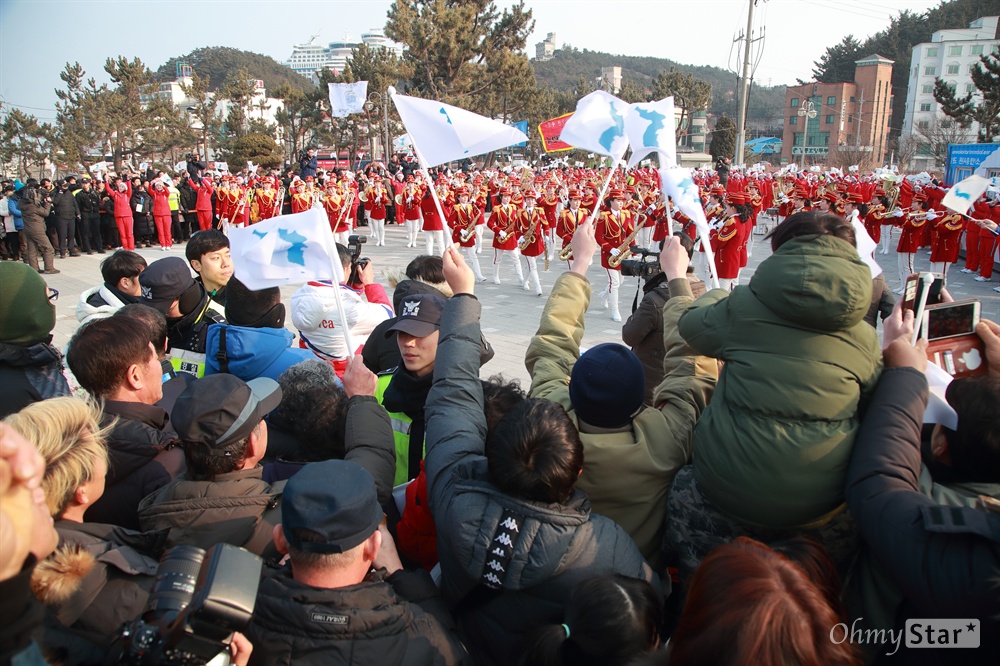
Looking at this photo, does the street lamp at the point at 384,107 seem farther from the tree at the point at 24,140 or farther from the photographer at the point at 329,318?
the photographer at the point at 329,318

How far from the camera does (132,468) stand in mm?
2131

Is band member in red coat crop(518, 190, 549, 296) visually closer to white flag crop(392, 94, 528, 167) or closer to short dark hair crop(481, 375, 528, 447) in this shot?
white flag crop(392, 94, 528, 167)

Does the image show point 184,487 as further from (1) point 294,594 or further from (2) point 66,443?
(1) point 294,594

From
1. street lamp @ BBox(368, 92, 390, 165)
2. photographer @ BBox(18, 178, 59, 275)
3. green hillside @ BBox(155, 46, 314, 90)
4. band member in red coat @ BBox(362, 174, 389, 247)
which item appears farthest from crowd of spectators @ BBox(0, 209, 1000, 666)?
green hillside @ BBox(155, 46, 314, 90)

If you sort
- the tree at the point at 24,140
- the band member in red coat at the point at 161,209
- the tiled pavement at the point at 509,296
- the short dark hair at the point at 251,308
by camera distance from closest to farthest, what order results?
the short dark hair at the point at 251,308, the tiled pavement at the point at 509,296, the band member in red coat at the point at 161,209, the tree at the point at 24,140

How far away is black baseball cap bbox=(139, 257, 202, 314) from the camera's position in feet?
12.1

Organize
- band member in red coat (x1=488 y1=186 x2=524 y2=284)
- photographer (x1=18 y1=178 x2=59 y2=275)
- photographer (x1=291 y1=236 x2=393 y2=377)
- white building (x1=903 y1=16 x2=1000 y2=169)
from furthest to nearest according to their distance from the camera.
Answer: white building (x1=903 y1=16 x2=1000 y2=169), photographer (x1=18 y1=178 x2=59 y2=275), band member in red coat (x1=488 y1=186 x2=524 y2=284), photographer (x1=291 y1=236 x2=393 y2=377)

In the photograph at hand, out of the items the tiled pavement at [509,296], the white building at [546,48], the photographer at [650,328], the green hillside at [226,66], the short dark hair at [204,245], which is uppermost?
the white building at [546,48]

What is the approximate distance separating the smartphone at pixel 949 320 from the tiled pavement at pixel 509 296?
5085 mm

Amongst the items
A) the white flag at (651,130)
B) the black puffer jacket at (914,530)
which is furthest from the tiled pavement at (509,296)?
the black puffer jacket at (914,530)

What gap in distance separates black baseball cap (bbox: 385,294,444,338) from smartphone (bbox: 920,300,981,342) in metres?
1.66

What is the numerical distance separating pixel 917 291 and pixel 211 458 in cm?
221

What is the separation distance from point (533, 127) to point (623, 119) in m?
49.4

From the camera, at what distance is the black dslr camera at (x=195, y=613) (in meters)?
1.16
